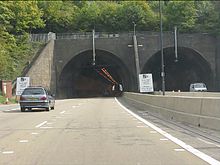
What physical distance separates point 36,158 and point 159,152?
2967mm

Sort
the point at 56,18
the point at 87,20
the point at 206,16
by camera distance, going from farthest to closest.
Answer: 1. the point at 87,20
2. the point at 56,18
3. the point at 206,16

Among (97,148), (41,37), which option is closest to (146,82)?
(41,37)

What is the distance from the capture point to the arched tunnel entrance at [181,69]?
75.0 meters

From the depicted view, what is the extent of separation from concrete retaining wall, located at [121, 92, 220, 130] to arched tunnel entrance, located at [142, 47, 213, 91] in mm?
47967

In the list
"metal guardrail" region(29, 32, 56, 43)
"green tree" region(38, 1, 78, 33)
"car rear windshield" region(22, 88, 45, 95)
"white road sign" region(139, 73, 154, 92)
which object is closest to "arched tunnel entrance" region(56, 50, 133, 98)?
"metal guardrail" region(29, 32, 56, 43)

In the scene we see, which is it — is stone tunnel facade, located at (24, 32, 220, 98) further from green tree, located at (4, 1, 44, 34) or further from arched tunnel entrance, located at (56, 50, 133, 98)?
green tree, located at (4, 1, 44, 34)

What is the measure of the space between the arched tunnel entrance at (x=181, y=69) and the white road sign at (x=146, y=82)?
20725 mm

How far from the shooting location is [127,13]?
3967 inches

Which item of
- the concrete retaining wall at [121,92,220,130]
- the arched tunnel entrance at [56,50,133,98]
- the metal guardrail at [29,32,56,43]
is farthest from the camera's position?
the metal guardrail at [29,32,56,43]

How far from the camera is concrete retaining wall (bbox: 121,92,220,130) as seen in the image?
1603 cm

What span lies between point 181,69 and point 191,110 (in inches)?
2693

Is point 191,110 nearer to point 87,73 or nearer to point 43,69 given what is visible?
point 43,69

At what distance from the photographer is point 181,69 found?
284 feet

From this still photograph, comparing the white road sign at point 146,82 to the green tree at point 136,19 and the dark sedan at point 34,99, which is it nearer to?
the dark sedan at point 34,99
